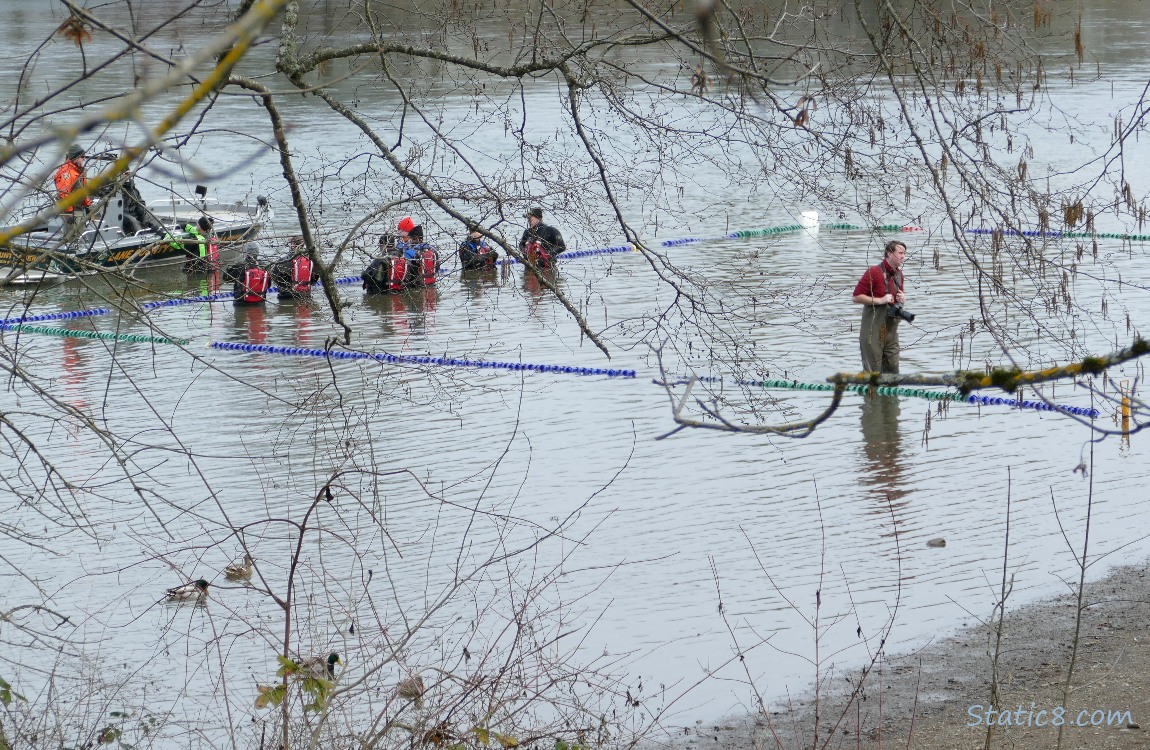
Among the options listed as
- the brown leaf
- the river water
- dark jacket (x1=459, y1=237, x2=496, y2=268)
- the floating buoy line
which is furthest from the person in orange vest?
dark jacket (x1=459, y1=237, x2=496, y2=268)

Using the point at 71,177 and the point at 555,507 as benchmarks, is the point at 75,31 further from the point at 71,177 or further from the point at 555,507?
the point at 71,177

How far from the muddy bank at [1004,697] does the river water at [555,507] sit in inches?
12.5

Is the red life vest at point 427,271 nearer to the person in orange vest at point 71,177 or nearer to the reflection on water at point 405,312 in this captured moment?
the reflection on water at point 405,312

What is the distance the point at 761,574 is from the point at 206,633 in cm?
370

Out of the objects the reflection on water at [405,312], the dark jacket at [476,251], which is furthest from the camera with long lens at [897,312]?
the reflection on water at [405,312]

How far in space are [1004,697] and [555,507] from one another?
435 centimetres

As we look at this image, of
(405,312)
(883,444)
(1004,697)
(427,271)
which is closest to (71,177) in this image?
(405,312)

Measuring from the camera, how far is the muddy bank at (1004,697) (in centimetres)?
711

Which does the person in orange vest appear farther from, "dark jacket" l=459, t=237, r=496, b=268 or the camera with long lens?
the camera with long lens

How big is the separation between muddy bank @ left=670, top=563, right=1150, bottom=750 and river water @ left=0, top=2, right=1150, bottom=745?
0.32 meters

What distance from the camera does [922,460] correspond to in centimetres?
1227

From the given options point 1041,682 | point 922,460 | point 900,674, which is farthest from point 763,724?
point 922,460

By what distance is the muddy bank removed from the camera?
7.11m

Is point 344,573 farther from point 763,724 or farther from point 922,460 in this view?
point 922,460
